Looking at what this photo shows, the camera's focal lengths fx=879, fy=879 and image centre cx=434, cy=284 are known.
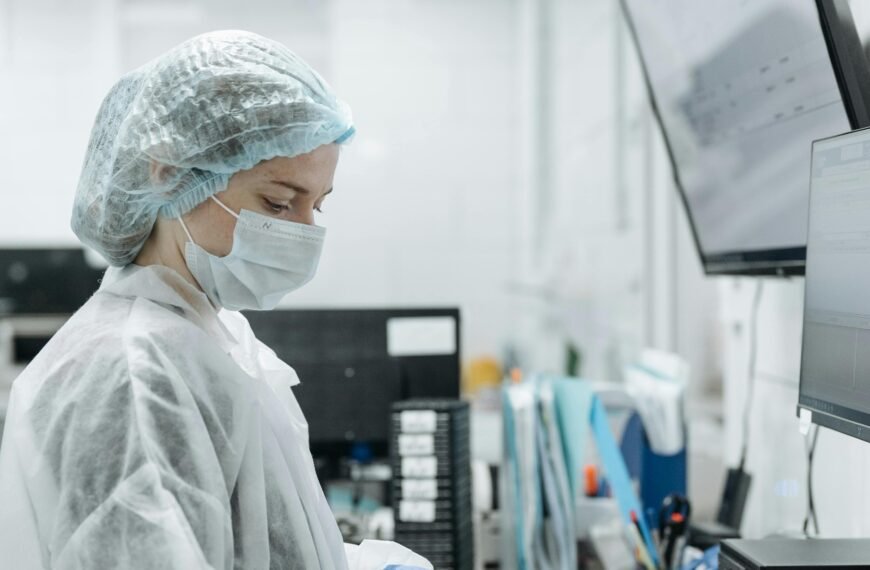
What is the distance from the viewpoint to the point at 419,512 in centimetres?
145

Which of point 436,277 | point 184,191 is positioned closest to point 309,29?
point 436,277

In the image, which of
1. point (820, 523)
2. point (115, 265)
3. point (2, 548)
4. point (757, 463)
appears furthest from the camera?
point (757, 463)

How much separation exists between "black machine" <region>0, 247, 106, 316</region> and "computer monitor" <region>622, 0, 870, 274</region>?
258 cm

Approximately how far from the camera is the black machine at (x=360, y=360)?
177cm

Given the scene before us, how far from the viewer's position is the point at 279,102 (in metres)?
0.90

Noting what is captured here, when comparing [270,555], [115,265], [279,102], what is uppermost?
[279,102]

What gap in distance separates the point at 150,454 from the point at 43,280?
3.04 metres

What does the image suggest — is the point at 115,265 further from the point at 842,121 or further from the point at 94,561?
the point at 842,121

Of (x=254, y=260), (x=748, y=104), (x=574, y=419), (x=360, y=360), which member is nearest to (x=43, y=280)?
(x=360, y=360)

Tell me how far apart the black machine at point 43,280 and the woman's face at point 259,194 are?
2.72 metres

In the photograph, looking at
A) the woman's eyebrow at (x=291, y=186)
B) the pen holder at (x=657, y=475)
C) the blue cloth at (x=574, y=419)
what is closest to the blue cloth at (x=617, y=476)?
the blue cloth at (x=574, y=419)

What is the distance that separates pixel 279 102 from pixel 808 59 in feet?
2.14

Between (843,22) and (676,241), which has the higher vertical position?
(843,22)

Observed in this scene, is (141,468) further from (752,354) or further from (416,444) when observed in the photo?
(752,354)
